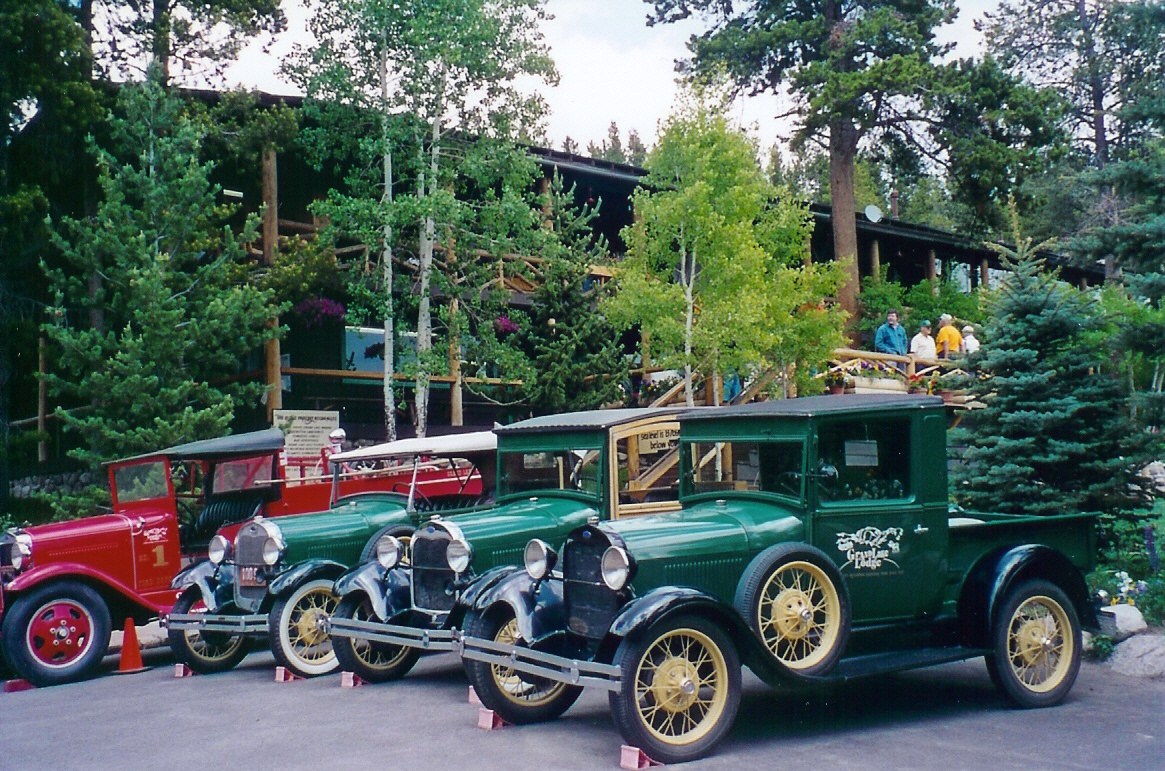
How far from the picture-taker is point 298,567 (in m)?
9.27

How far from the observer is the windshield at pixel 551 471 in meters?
8.73

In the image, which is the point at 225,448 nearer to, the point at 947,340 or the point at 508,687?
the point at 508,687

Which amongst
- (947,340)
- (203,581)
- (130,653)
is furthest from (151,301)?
(947,340)

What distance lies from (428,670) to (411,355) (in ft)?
34.3

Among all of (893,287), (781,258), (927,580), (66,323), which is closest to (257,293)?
(66,323)

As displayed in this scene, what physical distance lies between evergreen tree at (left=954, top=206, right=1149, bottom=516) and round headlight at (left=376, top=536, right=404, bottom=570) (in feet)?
19.6

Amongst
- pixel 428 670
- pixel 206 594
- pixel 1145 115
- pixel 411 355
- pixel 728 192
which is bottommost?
pixel 428 670

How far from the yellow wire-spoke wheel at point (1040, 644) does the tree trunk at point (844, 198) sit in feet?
66.8

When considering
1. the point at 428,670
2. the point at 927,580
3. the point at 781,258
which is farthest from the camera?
the point at 781,258

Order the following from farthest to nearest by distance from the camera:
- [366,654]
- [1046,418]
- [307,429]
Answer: [307,429], [1046,418], [366,654]

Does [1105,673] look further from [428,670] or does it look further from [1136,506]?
[428,670]

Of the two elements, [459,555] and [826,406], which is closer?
[826,406]

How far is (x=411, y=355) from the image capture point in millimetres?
19281

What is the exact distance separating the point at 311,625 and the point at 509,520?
2.09 meters
